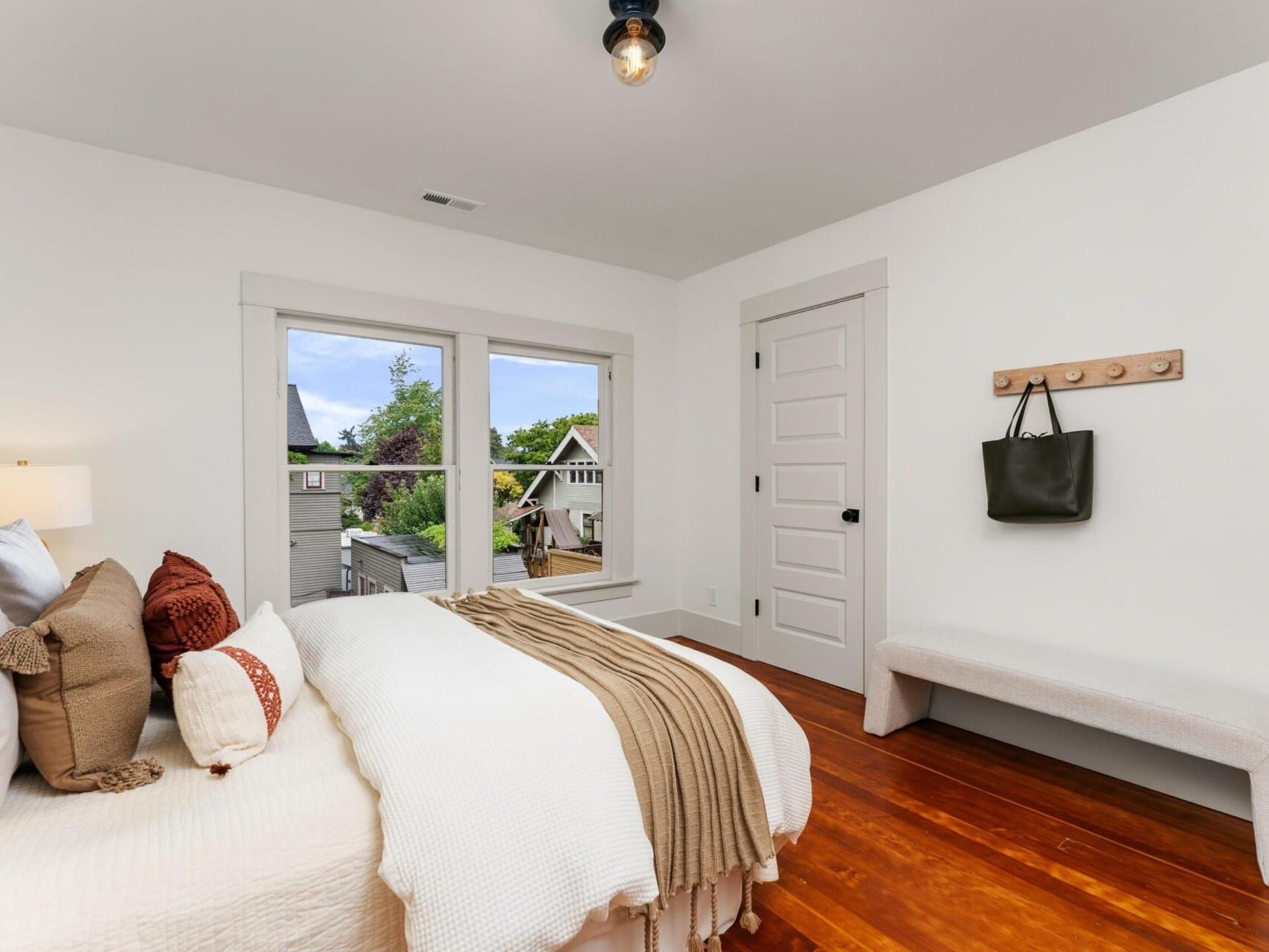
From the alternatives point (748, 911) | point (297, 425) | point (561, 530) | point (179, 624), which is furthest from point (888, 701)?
point (297, 425)

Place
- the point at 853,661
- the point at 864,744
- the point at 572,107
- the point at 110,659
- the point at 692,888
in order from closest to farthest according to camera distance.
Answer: the point at 110,659
the point at 692,888
the point at 572,107
the point at 864,744
the point at 853,661

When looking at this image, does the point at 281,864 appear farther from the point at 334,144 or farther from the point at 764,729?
the point at 334,144

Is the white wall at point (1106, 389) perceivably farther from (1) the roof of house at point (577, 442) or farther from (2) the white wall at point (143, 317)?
(2) the white wall at point (143, 317)

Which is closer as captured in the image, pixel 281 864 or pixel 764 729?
pixel 281 864

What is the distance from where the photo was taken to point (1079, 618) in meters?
2.61

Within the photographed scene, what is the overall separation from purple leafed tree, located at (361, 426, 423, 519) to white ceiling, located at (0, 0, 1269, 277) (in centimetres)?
122

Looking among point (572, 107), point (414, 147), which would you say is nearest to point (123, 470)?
point (414, 147)

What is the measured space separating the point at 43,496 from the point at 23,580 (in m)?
0.96

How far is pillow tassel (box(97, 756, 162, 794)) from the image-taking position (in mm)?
1183

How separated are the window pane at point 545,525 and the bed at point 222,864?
257 cm

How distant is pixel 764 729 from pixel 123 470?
2769 millimetres

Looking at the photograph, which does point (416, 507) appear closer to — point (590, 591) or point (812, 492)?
point (590, 591)

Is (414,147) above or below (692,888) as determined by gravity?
above

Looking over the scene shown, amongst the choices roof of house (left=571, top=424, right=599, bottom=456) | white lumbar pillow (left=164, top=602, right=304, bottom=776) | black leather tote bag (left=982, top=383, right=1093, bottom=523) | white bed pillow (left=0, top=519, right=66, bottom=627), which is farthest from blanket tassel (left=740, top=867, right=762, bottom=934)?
roof of house (left=571, top=424, right=599, bottom=456)
